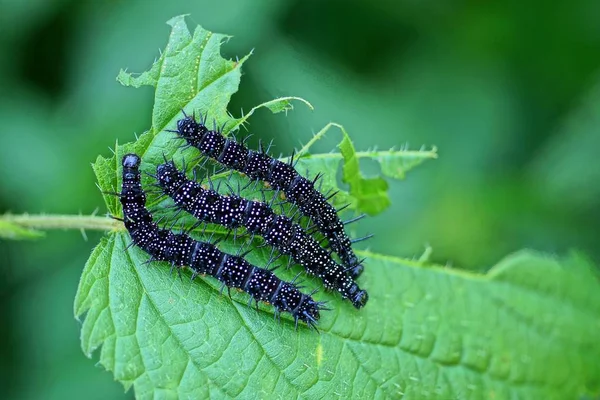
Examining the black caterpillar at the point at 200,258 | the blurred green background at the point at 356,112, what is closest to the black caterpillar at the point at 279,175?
the black caterpillar at the point at 200,258

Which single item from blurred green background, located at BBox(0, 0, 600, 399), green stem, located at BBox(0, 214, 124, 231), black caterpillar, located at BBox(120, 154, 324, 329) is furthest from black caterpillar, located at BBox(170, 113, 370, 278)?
blurred green background, located at BBox(0, 0, 600, 399)

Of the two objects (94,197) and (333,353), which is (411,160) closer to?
(333,353)

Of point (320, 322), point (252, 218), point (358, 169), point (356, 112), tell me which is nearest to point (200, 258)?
point (252, 218)

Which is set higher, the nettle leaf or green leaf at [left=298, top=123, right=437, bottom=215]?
green leaf at [left=298, top=123, right=437, bottom=215]

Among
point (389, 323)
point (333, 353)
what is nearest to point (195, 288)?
point (333, 353)

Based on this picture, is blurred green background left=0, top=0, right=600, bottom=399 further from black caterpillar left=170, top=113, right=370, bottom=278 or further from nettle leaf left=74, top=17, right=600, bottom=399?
black caterpillar left=170, top=113, right=370, bottom=278

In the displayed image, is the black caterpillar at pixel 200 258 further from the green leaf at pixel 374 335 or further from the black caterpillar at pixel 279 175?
the black caterpillar at pixel 279 175

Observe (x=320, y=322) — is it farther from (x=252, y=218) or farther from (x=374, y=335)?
(x=252, y=218)
